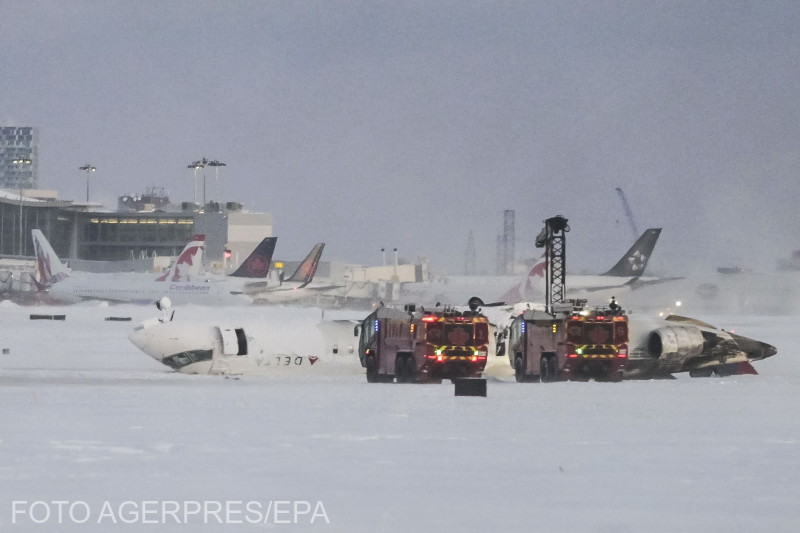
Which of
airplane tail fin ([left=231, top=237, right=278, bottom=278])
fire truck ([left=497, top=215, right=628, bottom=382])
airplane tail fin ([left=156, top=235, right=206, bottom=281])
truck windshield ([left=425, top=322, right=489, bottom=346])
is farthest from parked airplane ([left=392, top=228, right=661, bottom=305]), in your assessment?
truck windshield ([left=425, top=322, right=489, bottom=346])

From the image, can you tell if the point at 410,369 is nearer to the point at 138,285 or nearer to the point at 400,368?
the point at 400,368

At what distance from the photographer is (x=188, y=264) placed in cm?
16288

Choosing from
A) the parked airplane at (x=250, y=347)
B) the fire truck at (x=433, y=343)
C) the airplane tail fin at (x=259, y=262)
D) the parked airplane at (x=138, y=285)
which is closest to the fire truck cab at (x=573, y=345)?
the fire truck at (x=433, y=343)

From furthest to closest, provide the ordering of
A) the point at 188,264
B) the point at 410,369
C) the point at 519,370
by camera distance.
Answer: the point at 188,264 < the point at 519,370 < the point at 410,369

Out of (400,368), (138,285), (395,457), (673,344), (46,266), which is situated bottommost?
(138,285)

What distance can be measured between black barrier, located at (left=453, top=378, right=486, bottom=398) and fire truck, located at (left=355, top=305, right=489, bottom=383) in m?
4.39

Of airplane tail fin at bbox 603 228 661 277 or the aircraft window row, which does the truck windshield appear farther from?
airplane tail fin at bbox 603 228 661 277

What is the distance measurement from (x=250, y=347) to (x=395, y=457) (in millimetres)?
23909

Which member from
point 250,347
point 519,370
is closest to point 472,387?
point 519,370

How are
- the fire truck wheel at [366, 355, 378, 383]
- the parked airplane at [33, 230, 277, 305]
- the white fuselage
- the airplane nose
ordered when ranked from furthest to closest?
the parked airplane at [33, 230, 277, 305] < the white fuselage < the airplane nose < the fire truck wheel at [366, 355, 378, 383]

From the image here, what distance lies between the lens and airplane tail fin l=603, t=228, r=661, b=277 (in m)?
144

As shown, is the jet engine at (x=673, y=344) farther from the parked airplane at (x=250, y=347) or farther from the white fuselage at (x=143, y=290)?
the white fuselage at (x=143, y=290)

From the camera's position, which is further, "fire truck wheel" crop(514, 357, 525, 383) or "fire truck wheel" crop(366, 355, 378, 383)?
"fire truck wheel" crop(514, 357, 525, 383)

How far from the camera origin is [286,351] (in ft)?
154
